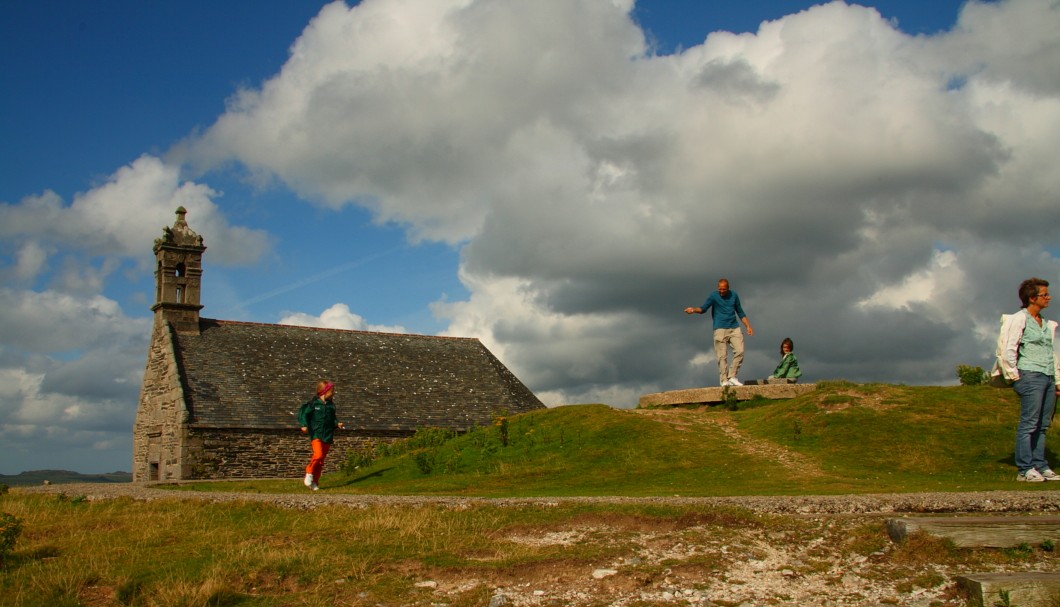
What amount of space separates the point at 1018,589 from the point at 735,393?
16434 mm

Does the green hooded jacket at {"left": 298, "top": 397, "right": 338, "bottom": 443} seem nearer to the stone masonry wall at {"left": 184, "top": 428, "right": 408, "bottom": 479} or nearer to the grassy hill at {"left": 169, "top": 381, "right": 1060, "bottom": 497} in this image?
the grassy hill at {"left": 169, "top": 381, "right": 1060, "bottom": 497}

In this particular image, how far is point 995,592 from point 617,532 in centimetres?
396

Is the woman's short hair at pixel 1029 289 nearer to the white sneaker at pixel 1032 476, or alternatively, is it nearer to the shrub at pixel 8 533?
the white sneaker at pixel 1032 476

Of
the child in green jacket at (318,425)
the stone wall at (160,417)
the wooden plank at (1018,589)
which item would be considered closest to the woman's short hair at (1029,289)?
the wooden plank at (1018,589)

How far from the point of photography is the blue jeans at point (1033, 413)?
42.7ft

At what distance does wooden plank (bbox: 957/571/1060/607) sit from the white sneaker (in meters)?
7.24

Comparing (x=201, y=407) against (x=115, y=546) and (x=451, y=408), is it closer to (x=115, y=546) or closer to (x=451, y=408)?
(x=451, y=408)

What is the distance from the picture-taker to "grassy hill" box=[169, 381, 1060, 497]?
1542 cm

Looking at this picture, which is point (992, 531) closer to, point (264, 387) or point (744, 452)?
point (744, 452)

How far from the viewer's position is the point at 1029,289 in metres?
13.2

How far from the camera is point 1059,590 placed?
22.4ft

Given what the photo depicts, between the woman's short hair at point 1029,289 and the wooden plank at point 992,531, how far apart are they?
5.95 metres

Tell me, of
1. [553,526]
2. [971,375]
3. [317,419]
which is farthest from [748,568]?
[971,375]

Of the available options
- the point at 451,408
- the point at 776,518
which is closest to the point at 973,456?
the point at 776,518
